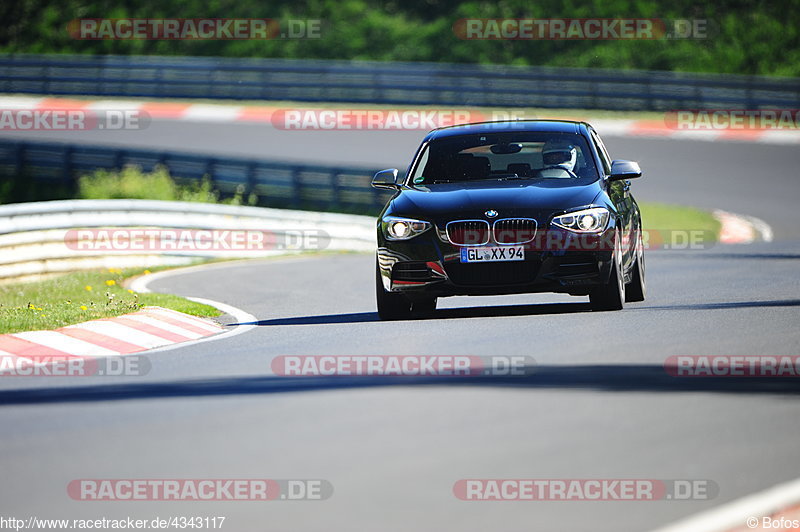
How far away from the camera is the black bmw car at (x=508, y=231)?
1152 cm

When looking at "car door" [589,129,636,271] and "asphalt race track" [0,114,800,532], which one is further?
"car door" [589,129,636,271]

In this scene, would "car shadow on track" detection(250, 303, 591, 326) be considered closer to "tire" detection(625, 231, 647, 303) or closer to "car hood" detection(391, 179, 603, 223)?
"tire" detection(625, 231, 647, 303)

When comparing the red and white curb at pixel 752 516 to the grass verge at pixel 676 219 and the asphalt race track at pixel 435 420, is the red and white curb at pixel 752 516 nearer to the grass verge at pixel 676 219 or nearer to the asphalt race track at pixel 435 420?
the asphalt race track at pixel 435 420

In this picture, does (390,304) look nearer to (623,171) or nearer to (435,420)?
(623,171)

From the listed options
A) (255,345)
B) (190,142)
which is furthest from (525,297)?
(190,142)

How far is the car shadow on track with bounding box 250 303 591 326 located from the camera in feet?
41.0

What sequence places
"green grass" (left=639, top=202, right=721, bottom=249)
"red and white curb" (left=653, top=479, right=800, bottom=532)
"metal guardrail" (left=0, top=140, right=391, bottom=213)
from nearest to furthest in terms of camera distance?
1. "red and white curb" (left=653, top=479, right=800, bottom=532)
2. "green grass" (left=639, top=202, right=721, bottom=249)
3. "metal guardrail" (left=0, top=140, right=391, bottom=213)

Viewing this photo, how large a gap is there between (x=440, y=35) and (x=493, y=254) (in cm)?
4199

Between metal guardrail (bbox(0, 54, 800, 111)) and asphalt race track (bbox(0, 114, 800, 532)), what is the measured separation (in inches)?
860

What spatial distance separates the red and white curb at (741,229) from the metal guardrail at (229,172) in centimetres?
618

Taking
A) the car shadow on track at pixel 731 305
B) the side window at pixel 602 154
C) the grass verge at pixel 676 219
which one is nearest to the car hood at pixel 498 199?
the side window at pixel 602 154

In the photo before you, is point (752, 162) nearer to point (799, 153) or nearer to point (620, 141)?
point (799, 153)

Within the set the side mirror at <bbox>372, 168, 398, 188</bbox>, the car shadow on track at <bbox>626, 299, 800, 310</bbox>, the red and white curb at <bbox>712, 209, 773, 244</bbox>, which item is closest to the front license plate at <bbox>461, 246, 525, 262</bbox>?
the side mirror at <bbox>372, 168, 398, 188</bbox>

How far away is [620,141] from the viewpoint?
33062mm
